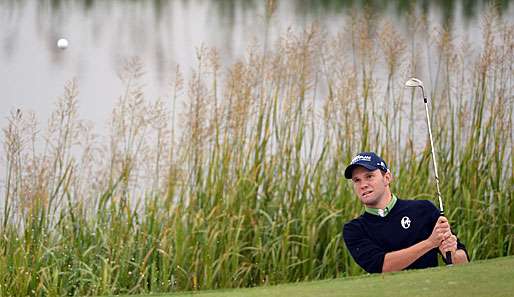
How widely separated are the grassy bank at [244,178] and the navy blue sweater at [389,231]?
1.67 meters

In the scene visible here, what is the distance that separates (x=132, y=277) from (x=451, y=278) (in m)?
2.18

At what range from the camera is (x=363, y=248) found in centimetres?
381

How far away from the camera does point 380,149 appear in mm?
6504

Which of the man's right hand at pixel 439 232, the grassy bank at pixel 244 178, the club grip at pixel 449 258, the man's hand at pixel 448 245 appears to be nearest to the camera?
the man's right hand at pixel 439 232

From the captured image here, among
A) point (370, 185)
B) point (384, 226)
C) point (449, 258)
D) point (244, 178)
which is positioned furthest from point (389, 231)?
point (244, 178)

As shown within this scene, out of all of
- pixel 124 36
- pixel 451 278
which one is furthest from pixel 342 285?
pixel 124 36

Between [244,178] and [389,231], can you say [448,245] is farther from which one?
[244,178]

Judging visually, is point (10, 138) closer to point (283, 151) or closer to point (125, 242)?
point (125, 242)

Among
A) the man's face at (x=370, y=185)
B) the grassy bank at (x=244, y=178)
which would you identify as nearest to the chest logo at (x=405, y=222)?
the man's face at (x=370, y=185)

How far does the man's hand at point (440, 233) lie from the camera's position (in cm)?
359

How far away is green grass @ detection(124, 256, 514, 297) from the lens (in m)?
3.60

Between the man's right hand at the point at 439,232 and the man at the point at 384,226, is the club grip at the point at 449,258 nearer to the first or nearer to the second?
the man at the point at 384,226

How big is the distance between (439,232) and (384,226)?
0.85 ft

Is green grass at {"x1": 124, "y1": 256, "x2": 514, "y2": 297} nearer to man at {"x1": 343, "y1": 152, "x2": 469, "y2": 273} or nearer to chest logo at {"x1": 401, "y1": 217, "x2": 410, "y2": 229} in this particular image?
man at {"x1": 343, "y1": 152, "x2": 469, "y2": 273}
